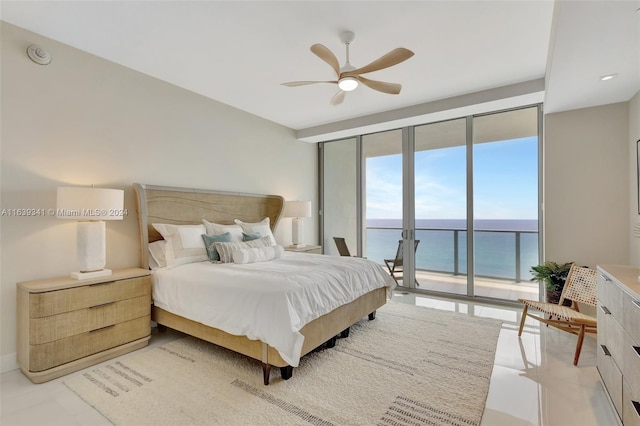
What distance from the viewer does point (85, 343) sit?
248 centimetres

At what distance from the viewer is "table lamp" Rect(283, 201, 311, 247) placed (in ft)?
16.6

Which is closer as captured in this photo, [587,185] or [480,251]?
[587,185]

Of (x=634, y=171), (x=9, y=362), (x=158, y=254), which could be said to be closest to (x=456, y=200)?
(x=634, y=171)

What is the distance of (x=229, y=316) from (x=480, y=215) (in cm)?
376

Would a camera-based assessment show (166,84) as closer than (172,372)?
No

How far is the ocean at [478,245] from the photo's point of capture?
4.23 metres

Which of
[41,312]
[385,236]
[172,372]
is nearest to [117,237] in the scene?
[41,312]

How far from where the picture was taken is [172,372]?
2.42m

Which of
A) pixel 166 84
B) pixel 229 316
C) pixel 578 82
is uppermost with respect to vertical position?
pixel 166 84

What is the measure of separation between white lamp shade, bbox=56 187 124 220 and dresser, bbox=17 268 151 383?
535mm

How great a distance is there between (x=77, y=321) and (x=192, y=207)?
5.56 feet

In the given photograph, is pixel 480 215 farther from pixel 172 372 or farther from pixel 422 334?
pixel 172 372

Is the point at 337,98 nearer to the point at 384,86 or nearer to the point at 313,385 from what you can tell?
the point at 384,86

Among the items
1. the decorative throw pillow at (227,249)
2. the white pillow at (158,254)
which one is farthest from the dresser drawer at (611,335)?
the white pillow at (158,254)
